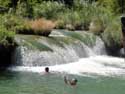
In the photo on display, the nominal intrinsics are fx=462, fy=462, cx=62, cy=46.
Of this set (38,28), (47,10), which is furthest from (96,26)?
(38,28)

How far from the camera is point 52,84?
17672 mm

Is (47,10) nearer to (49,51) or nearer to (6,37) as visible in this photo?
(49,51)

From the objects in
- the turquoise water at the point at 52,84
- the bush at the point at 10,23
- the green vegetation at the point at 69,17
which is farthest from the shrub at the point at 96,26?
the turquoise water at the point at 52,84

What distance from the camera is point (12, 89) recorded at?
53.9 ft

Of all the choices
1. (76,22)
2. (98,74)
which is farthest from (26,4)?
(98,74)

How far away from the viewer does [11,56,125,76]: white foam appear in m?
21.4

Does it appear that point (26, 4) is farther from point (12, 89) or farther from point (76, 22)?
point (12, 89)

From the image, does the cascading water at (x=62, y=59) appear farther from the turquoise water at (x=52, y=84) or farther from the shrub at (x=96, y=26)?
the shrub at (x=96, y=26)

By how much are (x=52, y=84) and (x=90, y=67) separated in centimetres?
581

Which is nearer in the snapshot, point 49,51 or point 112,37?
point 49,51

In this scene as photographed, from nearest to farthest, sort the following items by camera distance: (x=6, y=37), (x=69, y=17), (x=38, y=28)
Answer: (x=6, y=37)
(x=38, y=28)
(x=69, y=17)

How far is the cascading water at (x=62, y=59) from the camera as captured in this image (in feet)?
72.4

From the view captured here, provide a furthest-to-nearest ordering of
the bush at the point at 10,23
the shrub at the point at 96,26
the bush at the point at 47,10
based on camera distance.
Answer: the bush at the point at 47,10 < the shrub at the point at 96,26 < the bush at the point at 10,23

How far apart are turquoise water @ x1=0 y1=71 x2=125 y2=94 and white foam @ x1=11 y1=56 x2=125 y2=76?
1.29 metres
